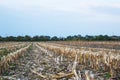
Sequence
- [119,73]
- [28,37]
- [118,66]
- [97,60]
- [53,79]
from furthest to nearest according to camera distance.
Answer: [28,37]
[97,60]
[118,66]
[119,73]
[53,79]

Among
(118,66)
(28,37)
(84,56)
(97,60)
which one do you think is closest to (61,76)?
(118,66)

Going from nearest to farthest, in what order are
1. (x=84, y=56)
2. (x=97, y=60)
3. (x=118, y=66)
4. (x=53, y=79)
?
(x=53, y=79) < (x=118, y=66) < (x=97, y=60) < (x=84, y=56)

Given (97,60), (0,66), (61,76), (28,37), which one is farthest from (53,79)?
(28,37)

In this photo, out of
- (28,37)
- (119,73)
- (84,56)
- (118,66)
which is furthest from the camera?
(28,37)

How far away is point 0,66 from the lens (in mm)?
11750

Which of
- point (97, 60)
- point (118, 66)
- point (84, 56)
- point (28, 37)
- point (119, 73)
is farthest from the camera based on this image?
point (28, 37)

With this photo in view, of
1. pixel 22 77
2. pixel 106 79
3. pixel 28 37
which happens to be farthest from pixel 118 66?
pixel 28 37

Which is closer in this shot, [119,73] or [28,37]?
Result: [119,73]

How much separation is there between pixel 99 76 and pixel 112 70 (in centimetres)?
50

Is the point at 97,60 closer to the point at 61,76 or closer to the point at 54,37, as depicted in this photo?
the point at 61,76

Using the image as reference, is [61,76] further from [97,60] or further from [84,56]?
[84,56]

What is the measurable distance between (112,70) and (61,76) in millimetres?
1832

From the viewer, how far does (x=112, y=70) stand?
416 inches

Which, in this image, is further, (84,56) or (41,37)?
(41,37)
